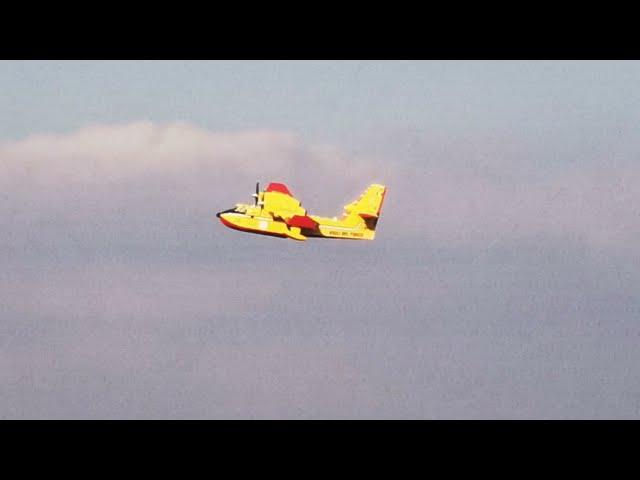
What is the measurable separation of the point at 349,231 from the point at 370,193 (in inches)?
209

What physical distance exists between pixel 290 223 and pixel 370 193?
34.4 ft

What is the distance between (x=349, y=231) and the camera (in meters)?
199

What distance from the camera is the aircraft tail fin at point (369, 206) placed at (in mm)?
198750

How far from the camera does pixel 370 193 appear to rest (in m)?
200

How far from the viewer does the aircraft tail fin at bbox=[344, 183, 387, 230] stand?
7825 inches

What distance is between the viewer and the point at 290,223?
198375 millimetres

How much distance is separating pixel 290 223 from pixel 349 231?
7.31 metres

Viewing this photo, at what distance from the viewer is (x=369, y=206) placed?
198875 mm
